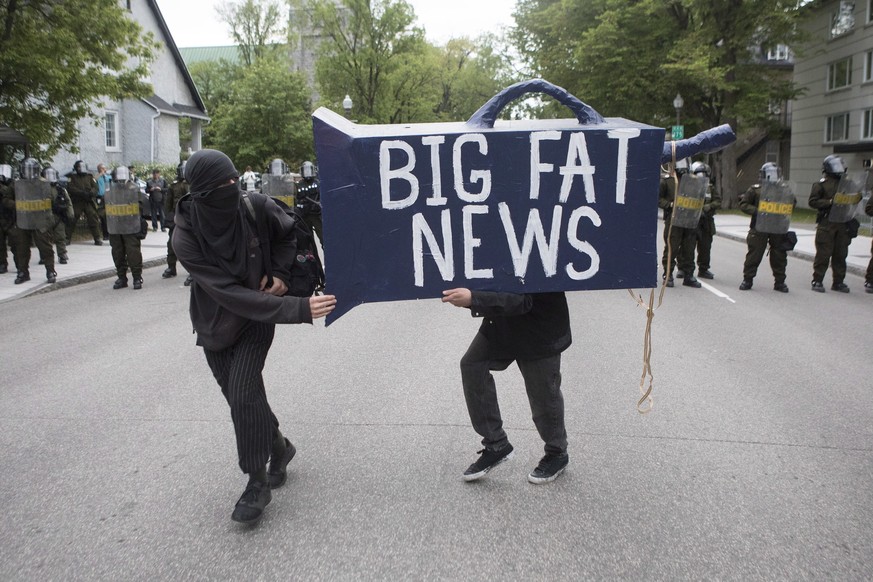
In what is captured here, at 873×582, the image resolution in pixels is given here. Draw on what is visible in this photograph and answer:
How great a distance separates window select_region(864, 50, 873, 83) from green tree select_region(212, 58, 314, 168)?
93.3ft

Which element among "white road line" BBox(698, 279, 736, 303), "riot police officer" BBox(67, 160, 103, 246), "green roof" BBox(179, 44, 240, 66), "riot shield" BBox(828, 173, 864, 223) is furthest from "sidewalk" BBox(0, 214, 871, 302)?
"green roof" BBox(179, 44, 240, 66)

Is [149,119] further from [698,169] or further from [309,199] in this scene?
[698,169]

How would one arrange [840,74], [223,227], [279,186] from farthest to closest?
[840,74] → [279,186] → [223,227]

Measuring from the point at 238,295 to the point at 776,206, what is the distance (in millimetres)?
10146

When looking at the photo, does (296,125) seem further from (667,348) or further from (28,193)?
(667,348)

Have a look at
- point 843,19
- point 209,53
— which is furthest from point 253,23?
point 843,19

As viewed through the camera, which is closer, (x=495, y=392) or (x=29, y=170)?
(x=495, y=392)

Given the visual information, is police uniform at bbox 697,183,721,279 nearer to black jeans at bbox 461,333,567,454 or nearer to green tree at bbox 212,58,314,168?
black jeans at bbox 461,333,567,454

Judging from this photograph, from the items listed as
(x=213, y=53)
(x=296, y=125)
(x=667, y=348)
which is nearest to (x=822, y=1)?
(x=296, y=125)

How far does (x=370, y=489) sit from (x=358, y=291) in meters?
1.32

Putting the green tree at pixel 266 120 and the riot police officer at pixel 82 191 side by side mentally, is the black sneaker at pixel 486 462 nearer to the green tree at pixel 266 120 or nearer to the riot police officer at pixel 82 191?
the riot police officer at pixel 82 191

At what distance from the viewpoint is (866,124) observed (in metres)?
33.1

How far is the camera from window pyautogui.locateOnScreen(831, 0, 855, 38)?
33.7 m

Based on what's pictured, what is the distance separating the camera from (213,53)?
82125mm
